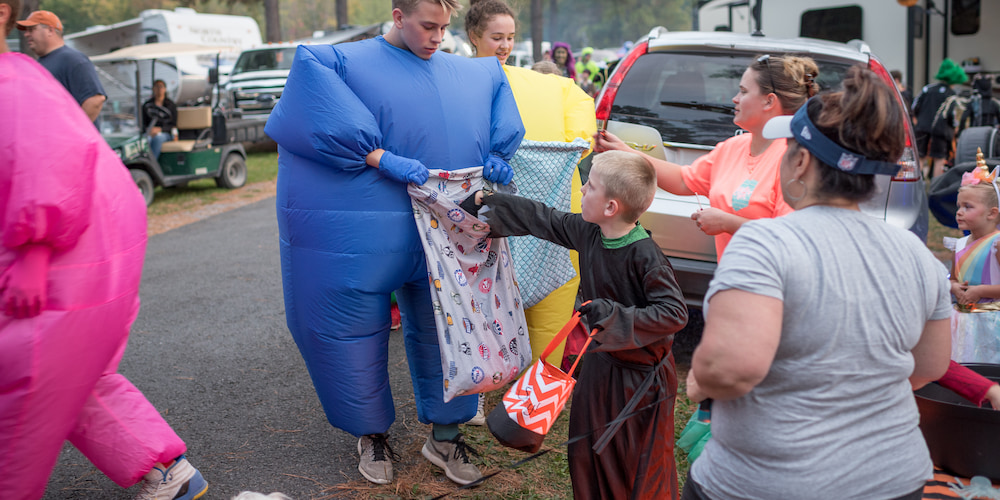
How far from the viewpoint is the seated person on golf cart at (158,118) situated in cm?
1065

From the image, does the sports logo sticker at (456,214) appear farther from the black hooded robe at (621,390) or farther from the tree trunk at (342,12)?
the tree trunk at (342,12)

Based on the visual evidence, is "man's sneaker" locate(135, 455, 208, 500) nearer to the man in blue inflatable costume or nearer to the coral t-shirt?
the man in blue inflatable costume

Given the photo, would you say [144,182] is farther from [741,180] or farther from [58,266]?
[741,180]

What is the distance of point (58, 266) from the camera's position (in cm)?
226

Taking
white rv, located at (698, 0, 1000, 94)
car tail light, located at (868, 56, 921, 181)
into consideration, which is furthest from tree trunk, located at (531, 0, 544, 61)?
car tail light, located at (868, 56, 921, 181)

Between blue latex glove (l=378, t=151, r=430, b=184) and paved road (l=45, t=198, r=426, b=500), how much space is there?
129 cm

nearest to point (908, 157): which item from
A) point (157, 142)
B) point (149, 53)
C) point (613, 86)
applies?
point (613, 86)

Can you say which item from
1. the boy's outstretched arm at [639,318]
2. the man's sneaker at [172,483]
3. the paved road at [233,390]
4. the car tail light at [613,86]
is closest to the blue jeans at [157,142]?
the paved road at [233,390]

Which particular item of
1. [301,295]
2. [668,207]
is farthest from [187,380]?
[668,207]

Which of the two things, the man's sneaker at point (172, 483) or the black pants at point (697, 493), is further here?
the man's sneaker at point (172, 483)

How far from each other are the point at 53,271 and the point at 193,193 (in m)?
10.3

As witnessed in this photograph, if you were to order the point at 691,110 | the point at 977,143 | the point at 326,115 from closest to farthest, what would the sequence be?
the point at 326,115 < the point at 691,110 < the point at 977,143

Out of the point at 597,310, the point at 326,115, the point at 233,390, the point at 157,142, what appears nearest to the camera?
the point at 597,310

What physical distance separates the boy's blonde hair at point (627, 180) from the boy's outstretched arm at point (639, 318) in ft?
0.70
